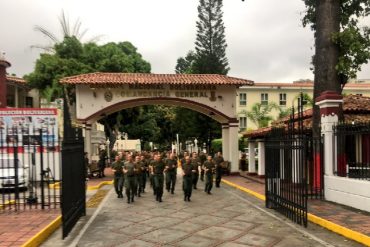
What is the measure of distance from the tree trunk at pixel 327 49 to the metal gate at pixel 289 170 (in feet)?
13.7

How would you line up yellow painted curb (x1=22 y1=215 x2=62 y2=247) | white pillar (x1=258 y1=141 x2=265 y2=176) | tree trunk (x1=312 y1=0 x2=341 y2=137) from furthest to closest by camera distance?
white pillar (x1=258 y1=141 x2=265 y2=176), tree trunk (x1=312 y1=0 x2=341 y2=137), yellow painted curb (x1=22 y1=215 x2=62 y2=247)

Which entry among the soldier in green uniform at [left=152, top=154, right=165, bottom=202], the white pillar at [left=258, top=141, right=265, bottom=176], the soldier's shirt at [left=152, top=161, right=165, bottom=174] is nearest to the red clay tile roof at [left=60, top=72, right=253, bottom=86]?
the white pillar at [left=258, top=141, right=265, bottom=176]

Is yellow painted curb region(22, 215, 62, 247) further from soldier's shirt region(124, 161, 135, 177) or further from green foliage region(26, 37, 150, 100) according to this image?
green foliage region(26, 37, 150, 100)

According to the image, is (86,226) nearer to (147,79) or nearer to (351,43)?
(351,43)

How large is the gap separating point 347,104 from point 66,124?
50.4 ft

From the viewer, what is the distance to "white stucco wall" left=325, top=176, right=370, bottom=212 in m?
11.7

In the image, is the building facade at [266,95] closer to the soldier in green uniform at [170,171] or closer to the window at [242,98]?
the window at [242,98]

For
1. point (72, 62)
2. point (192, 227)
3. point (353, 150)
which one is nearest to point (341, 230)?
point (192, 227)

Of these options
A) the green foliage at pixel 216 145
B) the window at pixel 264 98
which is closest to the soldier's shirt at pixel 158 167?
the green foliage at pixel 216 145

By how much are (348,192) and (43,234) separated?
8385 millimetres

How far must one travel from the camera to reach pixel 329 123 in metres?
14.1

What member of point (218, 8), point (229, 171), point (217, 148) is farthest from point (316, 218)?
point (218, 8)

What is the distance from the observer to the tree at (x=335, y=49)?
1584 cm

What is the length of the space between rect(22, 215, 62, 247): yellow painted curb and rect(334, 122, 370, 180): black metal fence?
8.02 metres
